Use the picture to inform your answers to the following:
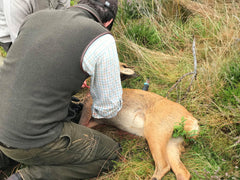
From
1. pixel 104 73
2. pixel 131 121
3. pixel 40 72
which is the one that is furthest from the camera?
pixel 131 121

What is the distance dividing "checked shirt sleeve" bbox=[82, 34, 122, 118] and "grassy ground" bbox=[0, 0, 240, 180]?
0.81m

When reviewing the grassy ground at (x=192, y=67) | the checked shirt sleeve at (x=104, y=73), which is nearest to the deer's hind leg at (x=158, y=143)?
the grassy ground at (x=192, y=67)

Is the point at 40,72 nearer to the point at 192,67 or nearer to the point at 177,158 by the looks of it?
the point at 177,158

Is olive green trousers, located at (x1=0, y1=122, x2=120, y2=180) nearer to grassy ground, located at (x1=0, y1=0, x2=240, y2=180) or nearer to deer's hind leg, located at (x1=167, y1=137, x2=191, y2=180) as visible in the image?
grassy ground, located at (x1=0, y1=0, x2=240, y2=180)

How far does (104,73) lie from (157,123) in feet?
3.95

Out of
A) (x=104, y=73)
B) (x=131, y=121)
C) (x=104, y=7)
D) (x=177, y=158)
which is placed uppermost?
(x=104, y=7)

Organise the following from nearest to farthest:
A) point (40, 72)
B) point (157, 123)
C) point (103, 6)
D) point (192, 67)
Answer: point (40, 72), point (103, 6), point (157, 123), point (192, 67)

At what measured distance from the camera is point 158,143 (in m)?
2.98

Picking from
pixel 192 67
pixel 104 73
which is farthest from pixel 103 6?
pixel 192 67

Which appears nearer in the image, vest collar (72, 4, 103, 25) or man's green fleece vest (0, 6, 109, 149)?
man's green fleece vest (0, 6, 109, 149)

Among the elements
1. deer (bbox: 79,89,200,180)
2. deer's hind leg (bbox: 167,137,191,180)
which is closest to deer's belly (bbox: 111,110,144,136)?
deer (bbox: 79,89,200,180)

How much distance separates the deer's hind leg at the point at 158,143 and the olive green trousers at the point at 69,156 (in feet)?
1.71

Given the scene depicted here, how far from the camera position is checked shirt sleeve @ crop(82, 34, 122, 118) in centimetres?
214

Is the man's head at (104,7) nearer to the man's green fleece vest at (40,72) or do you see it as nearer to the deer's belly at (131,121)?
the man's green fleece vest at (40,72)
